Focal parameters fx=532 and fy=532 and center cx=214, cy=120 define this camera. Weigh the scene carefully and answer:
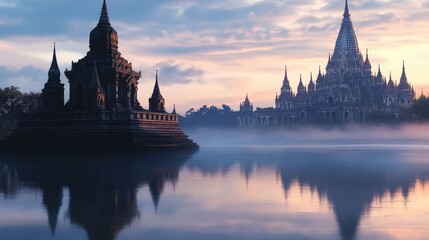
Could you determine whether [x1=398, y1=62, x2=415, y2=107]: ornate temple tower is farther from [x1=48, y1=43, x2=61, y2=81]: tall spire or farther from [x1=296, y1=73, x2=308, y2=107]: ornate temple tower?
[x1=48, y1=43, x2=61, y2=81]: tall spire

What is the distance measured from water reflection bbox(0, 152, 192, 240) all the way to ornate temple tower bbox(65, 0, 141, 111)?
80.6ft

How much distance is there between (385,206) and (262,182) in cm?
773

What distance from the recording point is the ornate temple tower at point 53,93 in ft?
190

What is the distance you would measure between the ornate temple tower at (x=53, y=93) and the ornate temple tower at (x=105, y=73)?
2.18 metres

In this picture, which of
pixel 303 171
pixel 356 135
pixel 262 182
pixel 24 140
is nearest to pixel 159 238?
pixel 262 182

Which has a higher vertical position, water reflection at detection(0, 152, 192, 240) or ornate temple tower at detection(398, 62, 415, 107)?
ornate temple tower at detection(398, 62, 415, 107)

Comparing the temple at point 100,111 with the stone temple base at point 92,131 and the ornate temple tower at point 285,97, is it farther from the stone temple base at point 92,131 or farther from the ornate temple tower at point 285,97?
the ornate temple tower at point 285,97

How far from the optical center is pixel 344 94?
438 feet

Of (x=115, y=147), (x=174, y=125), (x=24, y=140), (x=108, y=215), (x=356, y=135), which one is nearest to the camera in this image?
(x=108, y=215)

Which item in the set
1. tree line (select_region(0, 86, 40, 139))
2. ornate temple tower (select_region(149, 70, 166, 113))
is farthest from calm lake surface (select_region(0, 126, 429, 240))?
tree line (select_region(0, 86, 40, 139))

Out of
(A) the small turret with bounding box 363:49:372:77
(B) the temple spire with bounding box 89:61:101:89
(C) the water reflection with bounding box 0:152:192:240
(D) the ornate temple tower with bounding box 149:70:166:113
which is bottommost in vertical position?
(C) the water reflection with bounding box 0:152:192:240

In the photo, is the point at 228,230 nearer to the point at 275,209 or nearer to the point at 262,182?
the point at 275,209

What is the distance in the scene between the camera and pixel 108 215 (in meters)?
14.0

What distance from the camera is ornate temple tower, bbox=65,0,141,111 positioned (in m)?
54.5
